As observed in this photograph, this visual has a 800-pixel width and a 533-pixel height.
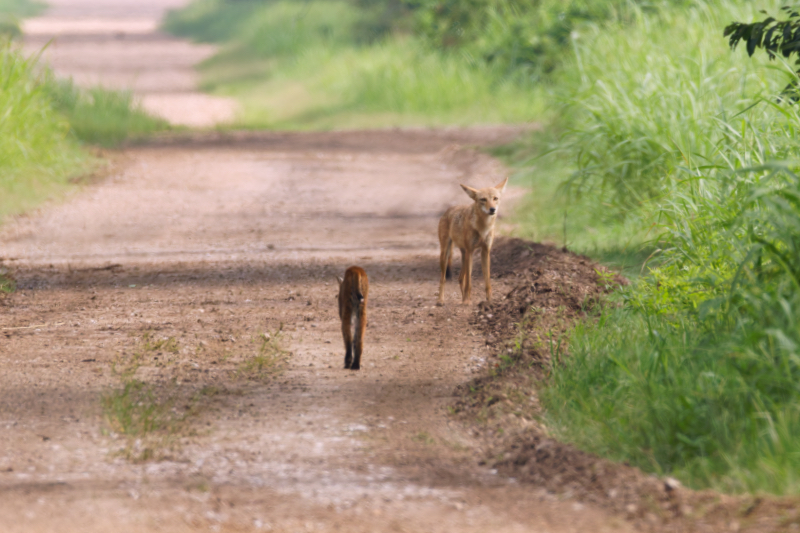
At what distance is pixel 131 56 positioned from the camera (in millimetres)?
37281

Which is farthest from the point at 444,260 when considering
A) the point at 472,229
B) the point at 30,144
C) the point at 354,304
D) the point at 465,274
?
the point at 30,144

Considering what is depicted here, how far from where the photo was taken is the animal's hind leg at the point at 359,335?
5602 mm

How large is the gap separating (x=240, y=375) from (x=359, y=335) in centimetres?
75

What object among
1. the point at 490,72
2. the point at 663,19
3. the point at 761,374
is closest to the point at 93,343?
the point at 761,374

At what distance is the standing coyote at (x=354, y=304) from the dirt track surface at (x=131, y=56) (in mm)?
8018

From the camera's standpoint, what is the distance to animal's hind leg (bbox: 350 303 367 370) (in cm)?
560

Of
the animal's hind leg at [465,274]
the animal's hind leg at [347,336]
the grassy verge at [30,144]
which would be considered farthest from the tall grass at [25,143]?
the animal's hind leg at [347,336]

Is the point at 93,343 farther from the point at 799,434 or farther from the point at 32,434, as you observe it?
the point at 799,434

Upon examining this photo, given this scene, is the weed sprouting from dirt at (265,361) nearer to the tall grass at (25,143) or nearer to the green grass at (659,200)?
the green grass at (659,200)

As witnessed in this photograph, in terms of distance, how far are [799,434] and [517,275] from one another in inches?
162

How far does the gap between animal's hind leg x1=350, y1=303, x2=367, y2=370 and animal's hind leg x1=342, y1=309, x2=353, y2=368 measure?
0.10 ft

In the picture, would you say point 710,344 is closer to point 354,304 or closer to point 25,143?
point 354,304

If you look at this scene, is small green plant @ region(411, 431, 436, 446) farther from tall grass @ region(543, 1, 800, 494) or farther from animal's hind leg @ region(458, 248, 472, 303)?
animal's hind leg @ region(458, 248, 472, 303)

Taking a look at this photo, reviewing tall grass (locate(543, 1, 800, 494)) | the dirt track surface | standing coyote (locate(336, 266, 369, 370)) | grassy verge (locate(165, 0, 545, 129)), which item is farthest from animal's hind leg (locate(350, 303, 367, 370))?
grassy verge (locate(165, 0, 545, 129))
